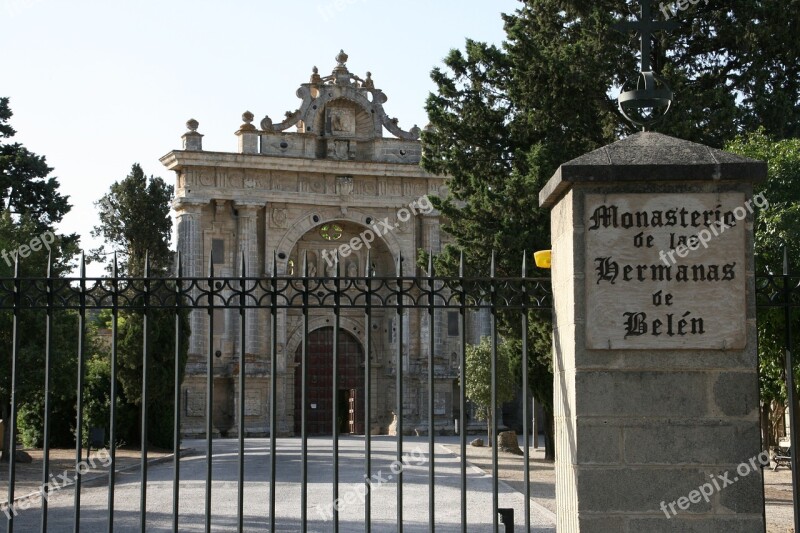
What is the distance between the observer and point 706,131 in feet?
60.2

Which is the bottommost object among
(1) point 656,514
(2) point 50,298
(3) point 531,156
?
(1) point 656,514

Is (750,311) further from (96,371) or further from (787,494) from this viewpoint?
(96,371)

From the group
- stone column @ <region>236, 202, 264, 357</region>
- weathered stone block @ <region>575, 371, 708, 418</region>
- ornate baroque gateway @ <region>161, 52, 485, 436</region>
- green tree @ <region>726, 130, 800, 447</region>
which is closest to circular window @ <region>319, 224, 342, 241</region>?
ornate baroque gateway @ <region>161, 52, 485, 436</region>

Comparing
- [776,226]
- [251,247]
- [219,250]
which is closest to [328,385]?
[251,247]

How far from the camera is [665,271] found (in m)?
6.16

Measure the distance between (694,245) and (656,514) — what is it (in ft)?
4.89

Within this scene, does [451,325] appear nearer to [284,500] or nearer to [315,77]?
[315,77]

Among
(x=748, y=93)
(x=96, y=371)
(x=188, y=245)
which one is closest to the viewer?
(x=748, y=93)

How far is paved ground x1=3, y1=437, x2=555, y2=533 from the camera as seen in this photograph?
1318cm

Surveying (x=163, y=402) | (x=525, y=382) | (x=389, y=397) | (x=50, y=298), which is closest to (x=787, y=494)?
(x=525, y=382)

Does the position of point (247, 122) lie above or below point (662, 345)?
above

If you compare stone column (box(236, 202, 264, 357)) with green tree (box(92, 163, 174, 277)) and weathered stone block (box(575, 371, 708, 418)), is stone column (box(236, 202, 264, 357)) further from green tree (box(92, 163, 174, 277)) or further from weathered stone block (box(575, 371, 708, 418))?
weathered stone block (box(575, 371, 708, 418))

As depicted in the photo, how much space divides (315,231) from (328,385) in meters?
6.33

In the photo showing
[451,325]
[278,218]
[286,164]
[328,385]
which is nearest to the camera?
[328,385]
